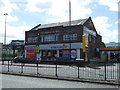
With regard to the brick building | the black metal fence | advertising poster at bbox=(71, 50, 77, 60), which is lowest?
the black metal fence

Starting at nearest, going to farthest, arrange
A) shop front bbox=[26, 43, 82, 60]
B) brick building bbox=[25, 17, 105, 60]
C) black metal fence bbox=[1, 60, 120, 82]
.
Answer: black metal fence bbox=[1, 60, 120, 82]
shop front bbox=[26, 43, 82, 60]
brick building bbox=[25, 17, 105, 60]

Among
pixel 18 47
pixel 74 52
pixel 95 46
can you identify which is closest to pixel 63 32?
pixel 74 52

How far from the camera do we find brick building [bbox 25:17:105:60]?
40875 millimetres

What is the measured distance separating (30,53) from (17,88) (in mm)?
40510

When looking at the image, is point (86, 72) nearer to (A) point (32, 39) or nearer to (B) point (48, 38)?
(B) point (48, 38)

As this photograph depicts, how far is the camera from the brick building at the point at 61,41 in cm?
4088

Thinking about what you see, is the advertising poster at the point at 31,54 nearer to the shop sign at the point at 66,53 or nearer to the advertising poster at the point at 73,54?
the shop sign at the point at 66,53

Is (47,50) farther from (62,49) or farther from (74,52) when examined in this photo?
(74,52)

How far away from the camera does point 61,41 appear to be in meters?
43.2

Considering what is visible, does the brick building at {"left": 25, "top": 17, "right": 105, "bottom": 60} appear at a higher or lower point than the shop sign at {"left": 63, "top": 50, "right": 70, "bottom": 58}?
higher

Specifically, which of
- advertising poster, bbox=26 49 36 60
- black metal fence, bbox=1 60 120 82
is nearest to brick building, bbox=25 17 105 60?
advertising poster, bbox=26 49 36 60

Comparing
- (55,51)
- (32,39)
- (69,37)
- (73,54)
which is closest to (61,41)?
(69,37)

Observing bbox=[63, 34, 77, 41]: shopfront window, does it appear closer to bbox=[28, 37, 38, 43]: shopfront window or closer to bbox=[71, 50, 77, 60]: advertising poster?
bbox=[71, 50, 77, 60]: advertising poster

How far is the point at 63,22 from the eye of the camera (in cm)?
5006
